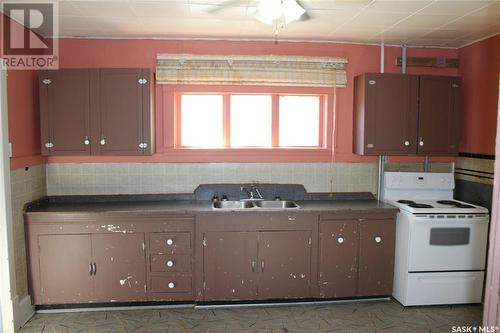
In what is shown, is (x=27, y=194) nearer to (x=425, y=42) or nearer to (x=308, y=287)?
(x=308, y=287)

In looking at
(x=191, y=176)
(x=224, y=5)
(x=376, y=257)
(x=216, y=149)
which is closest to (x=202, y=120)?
(x=216, y=149)

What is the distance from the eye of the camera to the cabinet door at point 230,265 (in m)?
3.36

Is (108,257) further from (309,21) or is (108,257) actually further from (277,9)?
(309,21)

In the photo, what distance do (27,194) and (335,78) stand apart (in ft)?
9.59

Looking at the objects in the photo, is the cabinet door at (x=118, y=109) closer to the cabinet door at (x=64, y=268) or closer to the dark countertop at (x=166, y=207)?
the dark countertop at (x=166, y=207)

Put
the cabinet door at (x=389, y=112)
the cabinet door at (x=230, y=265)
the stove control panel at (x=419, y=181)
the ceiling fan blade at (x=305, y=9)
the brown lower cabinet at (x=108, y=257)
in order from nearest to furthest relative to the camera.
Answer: the ceiling fan blade at (x=305, y=9), the brown lower cabinet at (x=108, y=257), the cabinet door at (x=230, y=265), the cabinet door at (x=389, y=112), the stove control panel at (x=419, y=181)

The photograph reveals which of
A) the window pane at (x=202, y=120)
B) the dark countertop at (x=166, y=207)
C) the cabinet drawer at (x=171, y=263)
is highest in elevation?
the window pane at (x=202, y=120)

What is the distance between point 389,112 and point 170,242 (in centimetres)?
227

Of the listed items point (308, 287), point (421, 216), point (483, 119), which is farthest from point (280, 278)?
point (483, 119)

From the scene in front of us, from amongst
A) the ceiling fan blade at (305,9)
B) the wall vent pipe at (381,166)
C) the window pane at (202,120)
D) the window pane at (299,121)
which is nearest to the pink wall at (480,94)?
the wall vent pipe at (381,166)

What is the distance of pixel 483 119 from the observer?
365cm

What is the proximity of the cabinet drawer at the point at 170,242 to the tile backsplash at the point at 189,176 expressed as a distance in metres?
0.62

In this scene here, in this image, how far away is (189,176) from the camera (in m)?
3.85

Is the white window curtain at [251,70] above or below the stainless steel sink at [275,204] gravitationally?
above
